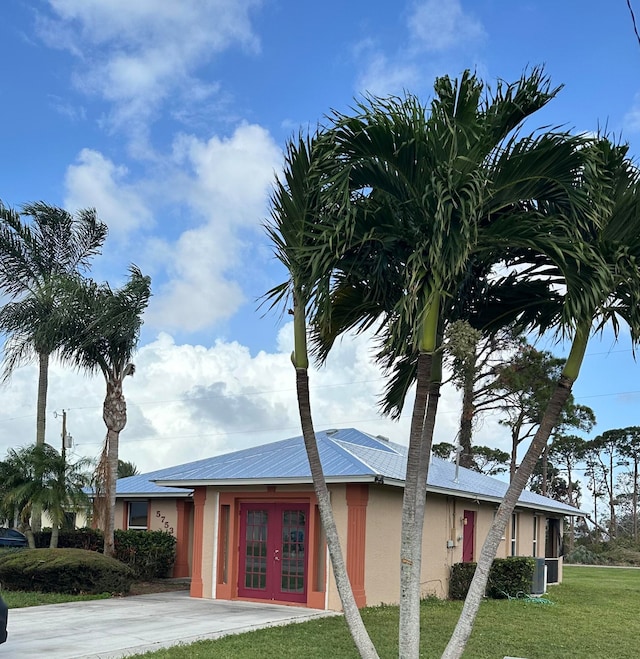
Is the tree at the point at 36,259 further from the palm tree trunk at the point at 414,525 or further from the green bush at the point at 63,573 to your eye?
the palm tree trunk at the point at 414,525

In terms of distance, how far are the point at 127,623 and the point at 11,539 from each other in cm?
2040

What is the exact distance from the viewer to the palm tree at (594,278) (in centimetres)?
739

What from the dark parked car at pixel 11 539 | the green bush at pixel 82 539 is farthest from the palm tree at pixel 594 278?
the dark parked car at pixel 11 539

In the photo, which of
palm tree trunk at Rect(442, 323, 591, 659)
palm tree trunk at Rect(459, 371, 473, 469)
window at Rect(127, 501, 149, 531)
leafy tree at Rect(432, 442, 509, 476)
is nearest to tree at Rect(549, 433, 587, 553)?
leafy tree at Rect(432, 442, 509, 476)

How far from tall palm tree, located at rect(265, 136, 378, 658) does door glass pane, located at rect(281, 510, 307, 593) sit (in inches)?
312

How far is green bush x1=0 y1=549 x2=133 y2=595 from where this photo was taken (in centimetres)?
1667

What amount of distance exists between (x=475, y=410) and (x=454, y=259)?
2750 cm

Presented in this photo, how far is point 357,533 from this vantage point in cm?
1516

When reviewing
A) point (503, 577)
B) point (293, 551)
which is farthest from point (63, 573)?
point (503, 577)

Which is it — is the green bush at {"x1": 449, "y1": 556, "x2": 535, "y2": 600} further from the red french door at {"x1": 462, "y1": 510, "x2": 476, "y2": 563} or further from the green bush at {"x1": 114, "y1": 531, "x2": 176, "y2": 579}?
the green bush at {"x1": 114, "y1": 531, "x2": 176, "y2": 579}

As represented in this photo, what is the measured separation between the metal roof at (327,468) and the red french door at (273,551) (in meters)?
0.83

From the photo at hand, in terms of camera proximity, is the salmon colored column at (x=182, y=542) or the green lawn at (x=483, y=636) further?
the salmon colored column at (x=182, y=542)

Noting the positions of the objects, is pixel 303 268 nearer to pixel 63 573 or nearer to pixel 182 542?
pixel 63 573

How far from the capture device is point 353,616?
7992mm
